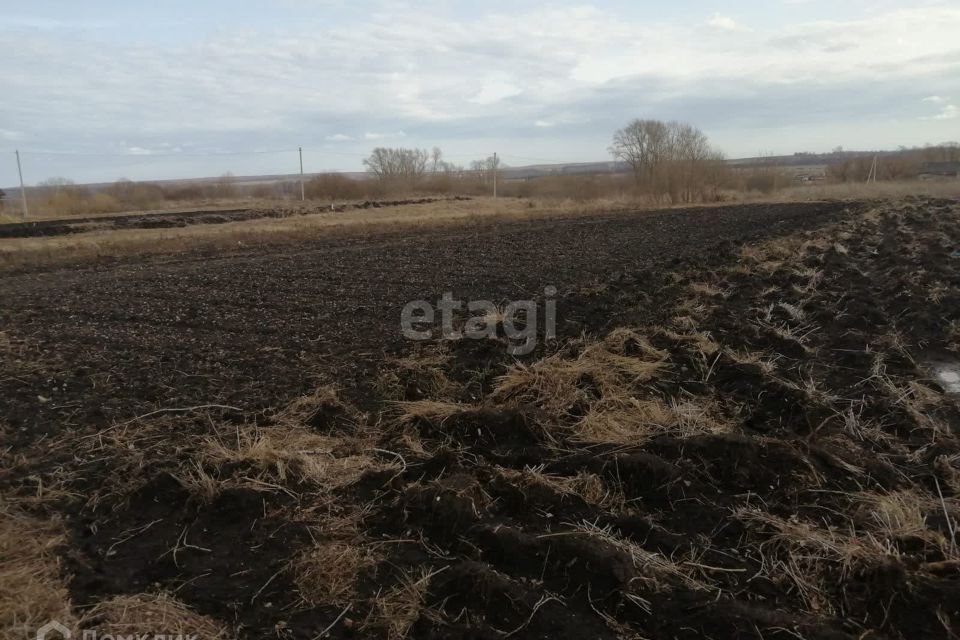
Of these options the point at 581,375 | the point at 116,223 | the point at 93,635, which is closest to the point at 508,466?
the point at 581,375

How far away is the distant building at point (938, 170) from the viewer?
163ft

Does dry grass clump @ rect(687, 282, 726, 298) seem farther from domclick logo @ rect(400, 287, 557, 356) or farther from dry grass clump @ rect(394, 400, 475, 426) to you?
dry grass clump @ rect(394, 400, 475, 426)

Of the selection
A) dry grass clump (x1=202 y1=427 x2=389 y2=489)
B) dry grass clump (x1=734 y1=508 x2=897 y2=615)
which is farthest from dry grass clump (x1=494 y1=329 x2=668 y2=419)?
dry grass clump (x1=734 y1=508 x2=897 y2=615)

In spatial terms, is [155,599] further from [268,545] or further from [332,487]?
[332,487]

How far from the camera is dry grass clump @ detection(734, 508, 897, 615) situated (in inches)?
104

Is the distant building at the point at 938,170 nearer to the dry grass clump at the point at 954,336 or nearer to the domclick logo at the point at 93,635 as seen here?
the dry grass clump at the point at 954,336

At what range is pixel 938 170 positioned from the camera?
176 ft

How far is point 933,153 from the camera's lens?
221 feet

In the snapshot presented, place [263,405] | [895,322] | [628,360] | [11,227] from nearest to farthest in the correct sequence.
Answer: [263,405]
[628,360]
[895,322]
[11,227]

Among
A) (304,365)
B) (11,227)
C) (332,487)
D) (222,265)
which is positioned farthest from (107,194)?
(332,487)

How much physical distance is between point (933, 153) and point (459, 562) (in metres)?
86.8

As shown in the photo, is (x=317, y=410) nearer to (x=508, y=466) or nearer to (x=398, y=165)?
(x=508, y=466)

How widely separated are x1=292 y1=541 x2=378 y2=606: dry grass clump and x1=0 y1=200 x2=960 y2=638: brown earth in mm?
11

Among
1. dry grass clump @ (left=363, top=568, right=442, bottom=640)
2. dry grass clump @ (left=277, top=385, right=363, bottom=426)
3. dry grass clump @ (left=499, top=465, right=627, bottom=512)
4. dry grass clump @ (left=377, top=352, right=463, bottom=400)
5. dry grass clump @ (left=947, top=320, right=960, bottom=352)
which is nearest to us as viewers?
dry grass clump @ (left=363, top=568, right=442, bottom=640)
